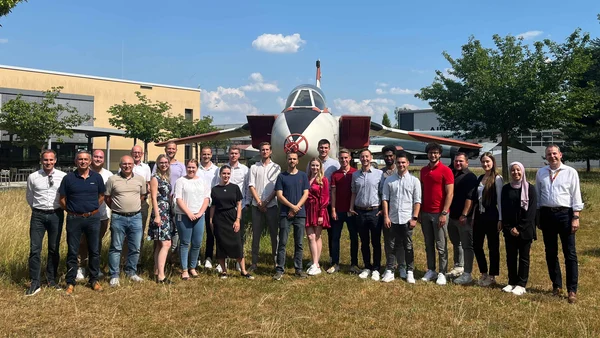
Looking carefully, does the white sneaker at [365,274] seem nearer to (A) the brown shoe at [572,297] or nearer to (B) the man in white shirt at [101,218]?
(A) the brown shoe at [572,297]

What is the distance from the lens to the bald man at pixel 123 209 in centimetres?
546

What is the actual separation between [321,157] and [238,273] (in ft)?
7.09

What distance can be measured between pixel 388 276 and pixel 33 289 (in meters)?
4.52

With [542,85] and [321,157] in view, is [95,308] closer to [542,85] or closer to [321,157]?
[321,157]

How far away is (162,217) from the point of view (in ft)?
18.9

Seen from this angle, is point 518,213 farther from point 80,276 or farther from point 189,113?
point 189,113

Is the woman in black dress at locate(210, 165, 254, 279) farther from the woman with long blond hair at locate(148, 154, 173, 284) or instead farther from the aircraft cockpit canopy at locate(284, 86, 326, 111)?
the aircraft cockpit canopy at locate(284, 86, 326, 111)

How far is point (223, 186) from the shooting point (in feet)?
19.3

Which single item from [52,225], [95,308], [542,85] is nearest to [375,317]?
[95,308]

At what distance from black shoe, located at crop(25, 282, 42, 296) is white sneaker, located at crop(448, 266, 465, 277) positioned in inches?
215

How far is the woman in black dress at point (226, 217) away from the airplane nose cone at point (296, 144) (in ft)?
5.60

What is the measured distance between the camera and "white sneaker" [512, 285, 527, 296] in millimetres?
5152

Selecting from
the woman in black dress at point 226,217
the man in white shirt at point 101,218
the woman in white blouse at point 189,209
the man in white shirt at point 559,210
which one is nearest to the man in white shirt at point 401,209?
the man in white shirt at point 559,210

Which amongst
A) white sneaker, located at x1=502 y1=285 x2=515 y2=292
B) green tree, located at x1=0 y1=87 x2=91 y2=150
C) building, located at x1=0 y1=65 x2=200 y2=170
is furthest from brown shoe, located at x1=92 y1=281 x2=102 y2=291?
building, located at x1=0 y1=65 x2=200 y2=170
